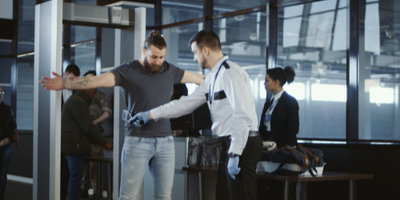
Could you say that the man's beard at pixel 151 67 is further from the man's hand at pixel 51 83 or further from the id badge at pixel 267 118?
the id badge at pixel 267 118

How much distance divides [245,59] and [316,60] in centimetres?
93

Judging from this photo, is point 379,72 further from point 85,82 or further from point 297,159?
point 85,82

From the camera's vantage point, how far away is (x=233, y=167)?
2436 mm

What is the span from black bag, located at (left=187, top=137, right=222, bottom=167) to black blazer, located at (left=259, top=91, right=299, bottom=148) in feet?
1.79

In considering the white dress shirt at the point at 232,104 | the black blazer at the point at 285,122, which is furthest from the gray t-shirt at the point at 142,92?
the black blazer at the point at 285,122

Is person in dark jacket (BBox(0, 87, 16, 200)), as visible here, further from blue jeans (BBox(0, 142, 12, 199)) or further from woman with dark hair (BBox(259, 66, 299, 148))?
woman with dark hair (BBox(259, 66, 299, 148))

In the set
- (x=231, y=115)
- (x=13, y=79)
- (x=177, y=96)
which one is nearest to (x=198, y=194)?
(x=177, y=96)

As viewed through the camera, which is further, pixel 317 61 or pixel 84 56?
pixel 84 56

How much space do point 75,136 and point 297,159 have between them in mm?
1980

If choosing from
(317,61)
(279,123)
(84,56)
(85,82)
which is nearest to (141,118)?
(85,82)

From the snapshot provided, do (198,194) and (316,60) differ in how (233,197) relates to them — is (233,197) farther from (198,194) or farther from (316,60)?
(316,60)

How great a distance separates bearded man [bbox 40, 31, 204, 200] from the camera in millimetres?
2709

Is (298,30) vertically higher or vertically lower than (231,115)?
higher

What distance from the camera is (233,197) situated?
2.49 m
